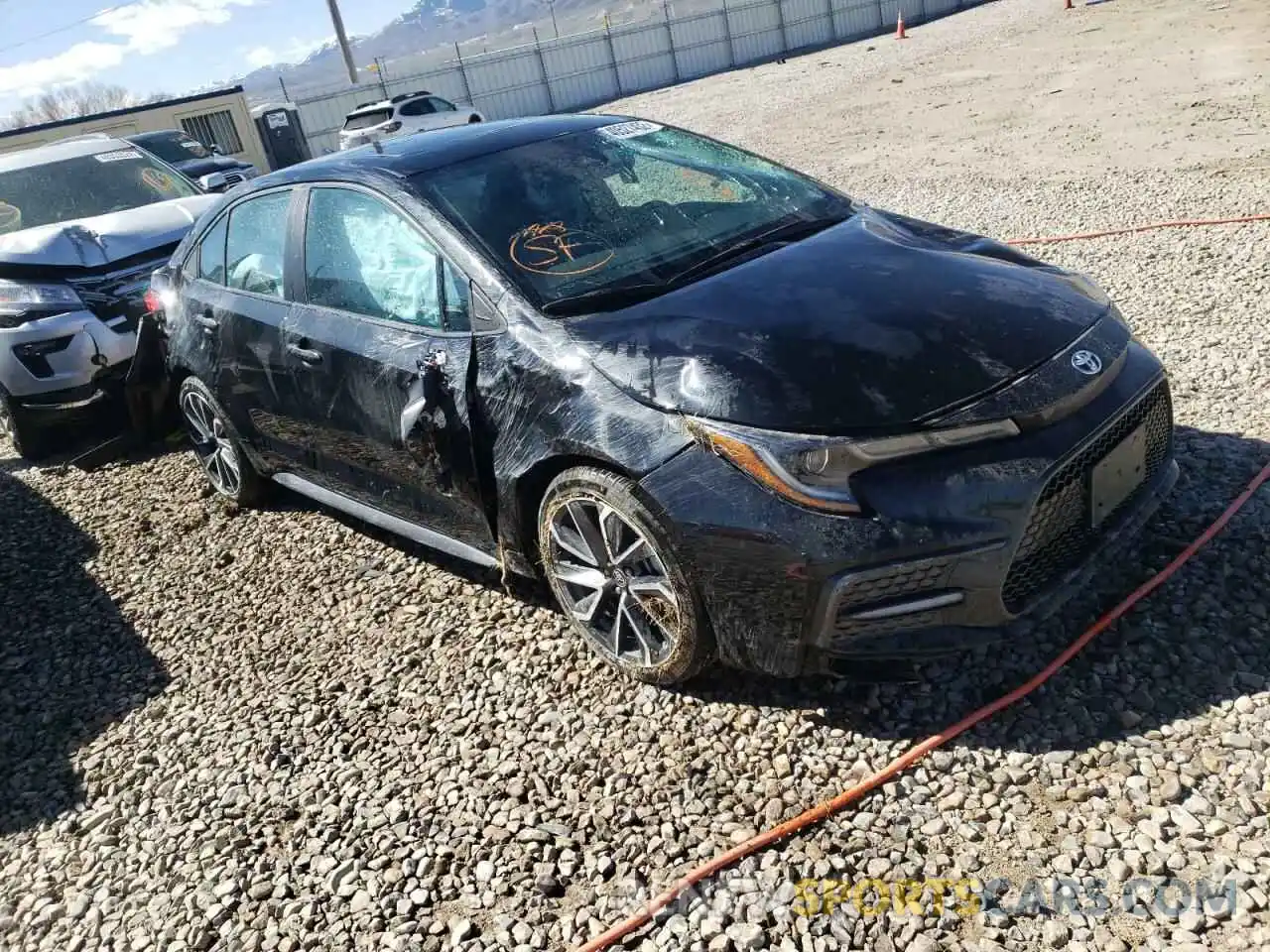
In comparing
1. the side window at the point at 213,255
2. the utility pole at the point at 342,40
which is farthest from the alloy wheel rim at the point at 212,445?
the utility pole at the point at 342,40

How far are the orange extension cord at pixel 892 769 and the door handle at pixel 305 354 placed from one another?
7.95 ft

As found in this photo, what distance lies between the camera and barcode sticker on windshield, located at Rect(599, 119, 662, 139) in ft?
13.1

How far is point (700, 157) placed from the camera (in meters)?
4.02

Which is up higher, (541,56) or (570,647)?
(541,56)

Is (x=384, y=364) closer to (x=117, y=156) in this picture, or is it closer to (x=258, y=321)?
(x=258, y=321)

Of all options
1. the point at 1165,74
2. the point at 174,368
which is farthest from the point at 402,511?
the point at 1165,74

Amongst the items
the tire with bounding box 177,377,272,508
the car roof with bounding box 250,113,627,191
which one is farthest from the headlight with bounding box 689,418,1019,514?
the tire with bounding box 177,377,272,508

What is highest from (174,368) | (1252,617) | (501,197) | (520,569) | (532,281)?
(501,197)

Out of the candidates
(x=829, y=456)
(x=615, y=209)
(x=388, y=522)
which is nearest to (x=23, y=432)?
(x=388, y=522)

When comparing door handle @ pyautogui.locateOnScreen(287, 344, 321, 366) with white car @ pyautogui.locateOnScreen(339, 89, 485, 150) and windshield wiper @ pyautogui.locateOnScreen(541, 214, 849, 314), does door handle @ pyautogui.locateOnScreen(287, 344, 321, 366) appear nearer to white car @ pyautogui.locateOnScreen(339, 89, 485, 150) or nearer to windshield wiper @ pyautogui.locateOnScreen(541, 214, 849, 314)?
windshield wiper @ pyautogui.locateOnScreen(541, 214, 849, 314)

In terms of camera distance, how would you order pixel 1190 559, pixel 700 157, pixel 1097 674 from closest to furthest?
1. pixel 1097 674
2. pixel 1190 559
3. pixel 700 157

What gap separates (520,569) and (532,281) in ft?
3.26

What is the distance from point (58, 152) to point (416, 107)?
47.3 ft

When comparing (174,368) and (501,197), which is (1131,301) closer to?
(501,197)
